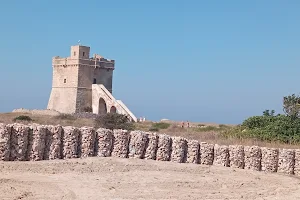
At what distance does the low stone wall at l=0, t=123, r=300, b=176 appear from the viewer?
492 inches

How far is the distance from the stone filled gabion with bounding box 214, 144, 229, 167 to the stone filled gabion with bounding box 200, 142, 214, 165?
118 mm

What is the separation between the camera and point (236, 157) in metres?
14.3

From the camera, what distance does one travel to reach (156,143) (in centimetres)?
1405

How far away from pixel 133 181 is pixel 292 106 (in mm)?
15621

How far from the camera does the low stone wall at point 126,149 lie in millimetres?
12484

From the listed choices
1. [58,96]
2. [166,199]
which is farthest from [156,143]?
[58,96]

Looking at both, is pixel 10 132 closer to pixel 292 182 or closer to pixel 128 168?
pixel 128 168

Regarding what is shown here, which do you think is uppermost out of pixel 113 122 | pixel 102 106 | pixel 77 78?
pixel 77 78

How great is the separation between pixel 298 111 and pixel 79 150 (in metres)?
14.6

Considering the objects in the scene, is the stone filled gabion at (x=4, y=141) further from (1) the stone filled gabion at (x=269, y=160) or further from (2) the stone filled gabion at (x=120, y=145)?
(1) the stone filled gabion at (x=269, y=160)

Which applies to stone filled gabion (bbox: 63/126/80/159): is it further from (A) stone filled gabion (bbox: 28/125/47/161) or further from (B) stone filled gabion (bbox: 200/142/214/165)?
(B) stone filled gabion (bbox: 200/142/214/165)

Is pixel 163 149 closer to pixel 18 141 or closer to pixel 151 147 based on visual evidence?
pixel 151 147

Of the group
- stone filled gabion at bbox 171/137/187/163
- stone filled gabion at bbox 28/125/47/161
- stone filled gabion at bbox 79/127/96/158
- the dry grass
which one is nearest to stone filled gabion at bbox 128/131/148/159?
stone filled gabion at bbox 171/137/187/163

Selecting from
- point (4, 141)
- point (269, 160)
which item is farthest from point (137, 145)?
point (269, 160)
